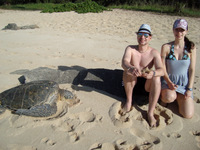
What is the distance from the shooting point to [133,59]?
2139 mm

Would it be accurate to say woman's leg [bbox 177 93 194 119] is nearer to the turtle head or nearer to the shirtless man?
the shirtless man

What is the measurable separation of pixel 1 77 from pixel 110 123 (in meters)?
2.14

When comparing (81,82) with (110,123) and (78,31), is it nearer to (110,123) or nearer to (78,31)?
(110,123)

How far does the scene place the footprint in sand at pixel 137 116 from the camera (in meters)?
1.99

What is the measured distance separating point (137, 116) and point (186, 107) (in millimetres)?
632

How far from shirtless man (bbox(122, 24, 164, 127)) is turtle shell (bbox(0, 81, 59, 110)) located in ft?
3.34

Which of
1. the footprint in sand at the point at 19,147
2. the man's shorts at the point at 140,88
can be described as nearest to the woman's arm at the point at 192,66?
the man's shorts at the point at 140,88

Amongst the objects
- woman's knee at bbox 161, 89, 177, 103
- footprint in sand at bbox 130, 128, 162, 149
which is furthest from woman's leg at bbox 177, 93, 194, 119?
footprint in sand at bbox 130, 128, 162, 149

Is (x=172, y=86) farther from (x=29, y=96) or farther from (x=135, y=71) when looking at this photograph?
(x=29, y=96)

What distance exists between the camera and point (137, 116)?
6.97ft

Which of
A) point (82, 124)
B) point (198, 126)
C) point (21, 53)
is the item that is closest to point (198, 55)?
point (198, 126)

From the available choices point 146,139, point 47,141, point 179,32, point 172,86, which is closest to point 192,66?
point 172,86

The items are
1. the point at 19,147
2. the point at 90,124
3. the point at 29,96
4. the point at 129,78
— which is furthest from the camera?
the point at 29,96

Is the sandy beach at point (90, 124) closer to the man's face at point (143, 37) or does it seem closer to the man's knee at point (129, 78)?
the man's knee at point (129, 78)
